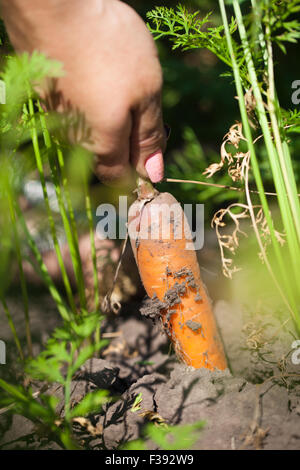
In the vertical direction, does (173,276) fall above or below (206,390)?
above

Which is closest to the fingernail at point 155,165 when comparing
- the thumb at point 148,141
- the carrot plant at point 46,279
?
the thumb at point 148,141

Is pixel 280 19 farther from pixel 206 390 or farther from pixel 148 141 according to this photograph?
pixel 206 390

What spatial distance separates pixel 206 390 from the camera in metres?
0.82

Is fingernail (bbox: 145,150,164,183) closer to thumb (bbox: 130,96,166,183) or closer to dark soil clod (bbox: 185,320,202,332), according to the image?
thumb (bbox: 130,96,166,183)

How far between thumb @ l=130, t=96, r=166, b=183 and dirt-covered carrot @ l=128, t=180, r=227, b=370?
0.05 metres

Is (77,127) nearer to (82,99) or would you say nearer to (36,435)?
(82,99)

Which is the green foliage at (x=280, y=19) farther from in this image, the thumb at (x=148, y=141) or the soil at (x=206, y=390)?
the soil at (x=206, y=390)

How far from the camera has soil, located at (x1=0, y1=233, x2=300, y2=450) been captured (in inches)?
28.1

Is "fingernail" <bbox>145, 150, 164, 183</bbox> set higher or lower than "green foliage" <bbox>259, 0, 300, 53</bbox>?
lower

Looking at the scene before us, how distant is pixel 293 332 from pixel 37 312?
82 centimetres

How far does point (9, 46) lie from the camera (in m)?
0.90

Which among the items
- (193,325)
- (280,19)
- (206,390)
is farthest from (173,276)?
(280,19)

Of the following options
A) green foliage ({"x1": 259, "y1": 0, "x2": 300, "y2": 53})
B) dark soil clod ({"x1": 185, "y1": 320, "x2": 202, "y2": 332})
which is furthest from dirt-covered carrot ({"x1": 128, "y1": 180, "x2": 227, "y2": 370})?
green foliage ({"x1": 259, "y1": 0, "x2": 300, "y2": 53})

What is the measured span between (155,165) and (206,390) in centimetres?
53
